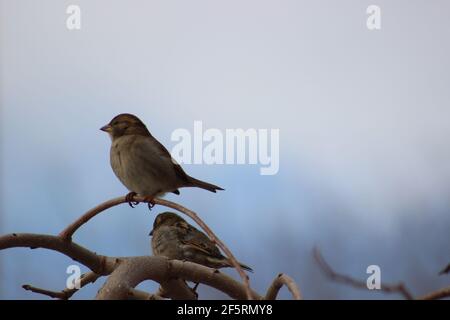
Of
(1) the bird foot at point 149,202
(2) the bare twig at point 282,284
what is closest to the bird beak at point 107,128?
(1) the bird foot at point 149,202

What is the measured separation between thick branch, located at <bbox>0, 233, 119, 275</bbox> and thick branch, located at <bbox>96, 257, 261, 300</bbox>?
0.14m

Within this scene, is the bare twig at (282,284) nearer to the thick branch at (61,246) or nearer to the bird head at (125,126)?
the thick branch at (61,246)

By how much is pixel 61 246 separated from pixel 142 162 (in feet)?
1.69

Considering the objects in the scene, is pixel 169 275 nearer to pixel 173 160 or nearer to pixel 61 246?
pixel 61 246

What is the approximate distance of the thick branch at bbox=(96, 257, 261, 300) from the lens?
1.32m

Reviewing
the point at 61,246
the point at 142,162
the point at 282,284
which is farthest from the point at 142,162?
the point at 282,284

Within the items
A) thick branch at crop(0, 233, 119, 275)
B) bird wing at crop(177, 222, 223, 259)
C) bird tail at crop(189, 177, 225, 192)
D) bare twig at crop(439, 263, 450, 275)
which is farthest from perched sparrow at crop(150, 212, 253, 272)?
bare twig at crop(439, 263, 450, 275)

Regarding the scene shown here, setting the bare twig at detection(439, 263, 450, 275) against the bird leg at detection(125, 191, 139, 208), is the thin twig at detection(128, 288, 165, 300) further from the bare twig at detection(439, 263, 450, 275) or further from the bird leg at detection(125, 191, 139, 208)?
the bare twig at detection(439, 263, 450, 275)

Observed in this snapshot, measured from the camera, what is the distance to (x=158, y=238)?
2.01 metres

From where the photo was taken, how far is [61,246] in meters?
1.52

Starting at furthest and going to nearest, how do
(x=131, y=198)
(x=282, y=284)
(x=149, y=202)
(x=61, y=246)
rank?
(x=149, y=202) → (x=131, y=198) → (x=61, y=246) → (x=282, y=284)

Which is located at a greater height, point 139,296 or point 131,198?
point 131,198
